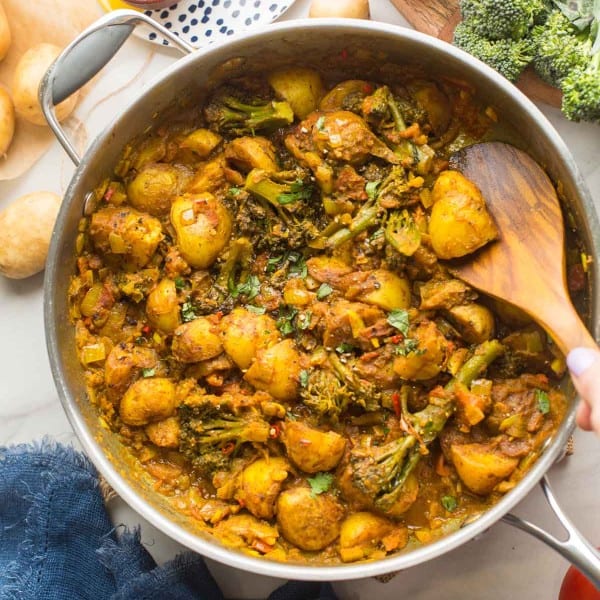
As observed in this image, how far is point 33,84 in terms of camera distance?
126 inches

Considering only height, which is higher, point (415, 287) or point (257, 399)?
point (415, 287)

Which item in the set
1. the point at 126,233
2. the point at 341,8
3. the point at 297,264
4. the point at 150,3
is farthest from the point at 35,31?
the point at 297,264

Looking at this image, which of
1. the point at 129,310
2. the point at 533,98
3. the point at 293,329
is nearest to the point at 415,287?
the point at 293,329

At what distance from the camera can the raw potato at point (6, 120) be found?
325 cm

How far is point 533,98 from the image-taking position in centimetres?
306

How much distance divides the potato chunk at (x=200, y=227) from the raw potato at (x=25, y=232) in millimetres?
594

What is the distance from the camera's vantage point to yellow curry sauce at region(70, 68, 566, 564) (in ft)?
9.06

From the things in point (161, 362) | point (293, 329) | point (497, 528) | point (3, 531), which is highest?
point (293, 329)

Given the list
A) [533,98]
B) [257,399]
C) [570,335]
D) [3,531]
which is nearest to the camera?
[570,335]

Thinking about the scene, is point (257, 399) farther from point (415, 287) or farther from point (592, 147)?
point (592, 147)

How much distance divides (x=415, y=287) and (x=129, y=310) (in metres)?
1.08

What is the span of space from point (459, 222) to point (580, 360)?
2.22ft

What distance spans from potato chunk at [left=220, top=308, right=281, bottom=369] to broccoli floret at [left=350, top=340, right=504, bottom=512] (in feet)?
1.62

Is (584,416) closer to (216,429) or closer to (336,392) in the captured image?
(336,392)
